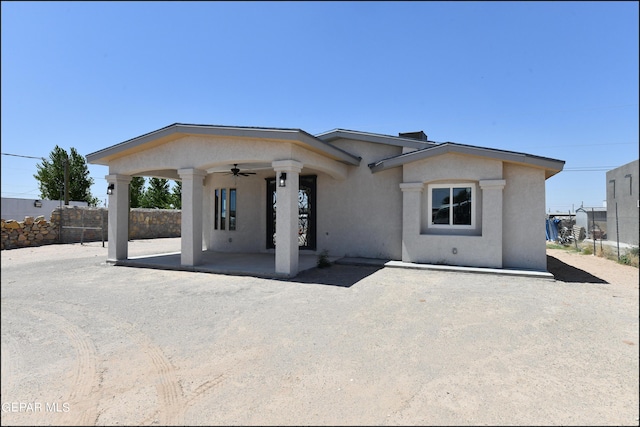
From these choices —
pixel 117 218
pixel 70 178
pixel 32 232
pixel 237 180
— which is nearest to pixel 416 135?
pixel 237 180

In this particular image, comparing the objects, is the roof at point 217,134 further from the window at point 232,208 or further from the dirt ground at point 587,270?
the dirt ground at point 587,270

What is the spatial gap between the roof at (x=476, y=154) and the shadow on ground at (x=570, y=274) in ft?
8.64

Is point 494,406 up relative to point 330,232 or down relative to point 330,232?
down

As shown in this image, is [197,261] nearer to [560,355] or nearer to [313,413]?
[313,413]

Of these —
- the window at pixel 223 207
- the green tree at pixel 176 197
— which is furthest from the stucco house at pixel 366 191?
the green tree at pixel 176 197

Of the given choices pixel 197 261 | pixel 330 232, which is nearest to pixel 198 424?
pixel 197 261

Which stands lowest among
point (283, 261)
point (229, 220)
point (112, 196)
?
point (283, 261)

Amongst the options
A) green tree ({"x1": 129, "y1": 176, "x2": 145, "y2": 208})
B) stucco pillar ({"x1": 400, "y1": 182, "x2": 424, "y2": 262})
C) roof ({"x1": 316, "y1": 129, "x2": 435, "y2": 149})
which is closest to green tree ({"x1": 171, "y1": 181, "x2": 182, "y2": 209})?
green tree ({"x1": 129, "y1": 176, "x2": 145, "y2": 208})

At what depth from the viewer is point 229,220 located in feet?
40.4

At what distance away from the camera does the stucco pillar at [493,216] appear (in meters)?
8.15

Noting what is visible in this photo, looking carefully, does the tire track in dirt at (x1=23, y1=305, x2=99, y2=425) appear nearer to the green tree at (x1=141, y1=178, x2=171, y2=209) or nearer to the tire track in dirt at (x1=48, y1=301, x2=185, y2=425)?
the tire track in dirt at (x1=48, y1=301, x2=185, y2=425)

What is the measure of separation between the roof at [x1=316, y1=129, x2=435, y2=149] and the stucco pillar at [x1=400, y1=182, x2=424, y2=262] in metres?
1.30

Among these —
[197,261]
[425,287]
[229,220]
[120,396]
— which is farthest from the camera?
[229,220]

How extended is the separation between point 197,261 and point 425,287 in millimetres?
5919
